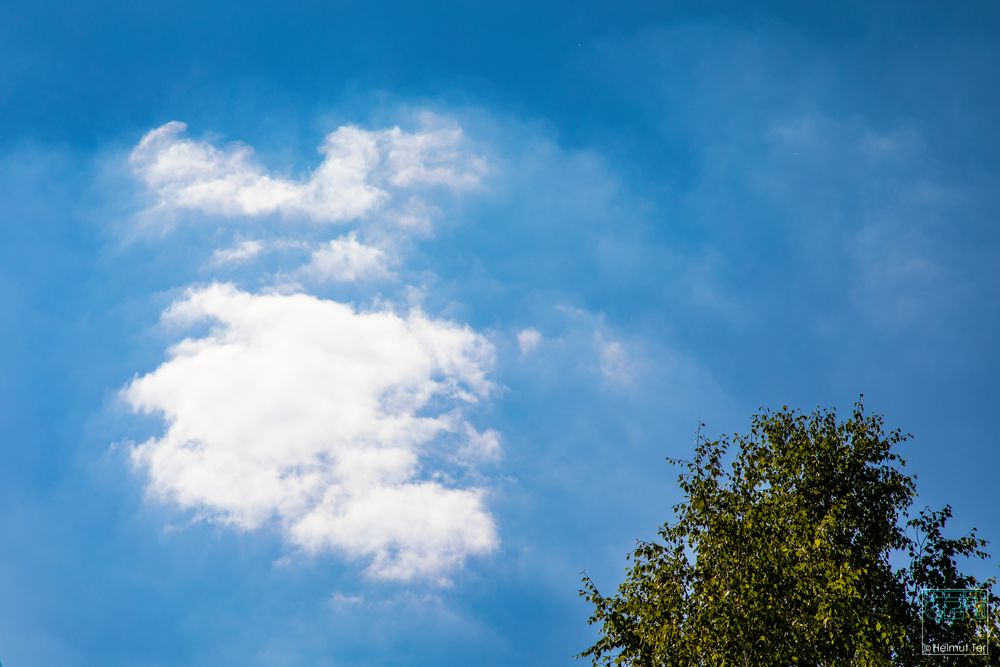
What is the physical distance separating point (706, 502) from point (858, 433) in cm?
822

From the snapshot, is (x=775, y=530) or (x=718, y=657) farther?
(x=775, y=530)

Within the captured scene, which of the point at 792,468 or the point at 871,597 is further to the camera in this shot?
the point at 792,468

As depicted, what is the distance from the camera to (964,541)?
134 ft

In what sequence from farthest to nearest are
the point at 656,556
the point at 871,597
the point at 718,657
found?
the point at 656,556 < the point at 871,597 < the point at 718,657

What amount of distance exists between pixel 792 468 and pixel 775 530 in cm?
408

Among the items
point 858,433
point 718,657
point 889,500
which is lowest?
point 718,657

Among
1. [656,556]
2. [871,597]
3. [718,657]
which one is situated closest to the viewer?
[718,657]

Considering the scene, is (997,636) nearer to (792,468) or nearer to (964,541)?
(964,541)

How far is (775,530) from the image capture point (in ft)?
123

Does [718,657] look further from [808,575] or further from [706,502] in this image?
[706,502]

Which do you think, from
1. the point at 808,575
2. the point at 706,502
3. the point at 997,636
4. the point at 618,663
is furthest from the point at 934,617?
the point at 618,663

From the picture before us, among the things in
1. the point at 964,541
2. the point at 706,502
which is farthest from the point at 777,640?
the point at 964,541

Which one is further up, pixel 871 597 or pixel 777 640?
pixel 871 597

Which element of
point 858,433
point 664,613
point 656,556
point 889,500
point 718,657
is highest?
point 858,433
